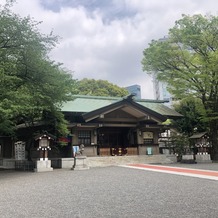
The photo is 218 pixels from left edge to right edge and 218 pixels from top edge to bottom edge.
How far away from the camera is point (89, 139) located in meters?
21.9

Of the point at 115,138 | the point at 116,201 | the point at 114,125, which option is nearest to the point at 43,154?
the point at 114,125

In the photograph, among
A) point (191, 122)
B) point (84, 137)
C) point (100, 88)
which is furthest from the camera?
point (100, 88)

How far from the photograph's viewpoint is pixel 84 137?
858 inches

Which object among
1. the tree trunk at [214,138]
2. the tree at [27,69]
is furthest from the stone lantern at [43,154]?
the tree trunk at [214,138]

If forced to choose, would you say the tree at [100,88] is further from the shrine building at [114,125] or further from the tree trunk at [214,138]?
the tree trunk at [214,138]

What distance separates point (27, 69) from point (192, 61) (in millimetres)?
13428

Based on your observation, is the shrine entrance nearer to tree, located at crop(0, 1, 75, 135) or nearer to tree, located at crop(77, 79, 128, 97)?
tree, located at crop(0, 1, 75, 135)

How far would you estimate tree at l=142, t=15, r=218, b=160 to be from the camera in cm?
2186

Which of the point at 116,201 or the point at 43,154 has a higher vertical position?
the point at 43,154

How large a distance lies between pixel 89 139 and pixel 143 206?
15496mm

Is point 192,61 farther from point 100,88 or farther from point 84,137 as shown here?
point 100,88

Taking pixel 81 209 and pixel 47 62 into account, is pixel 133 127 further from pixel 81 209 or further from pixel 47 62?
pixel 81 209

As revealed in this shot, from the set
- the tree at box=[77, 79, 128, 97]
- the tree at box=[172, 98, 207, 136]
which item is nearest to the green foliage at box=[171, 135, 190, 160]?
the tree at box=[172, 98, 207, 136]

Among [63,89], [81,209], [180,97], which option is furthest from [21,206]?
[180,97]
